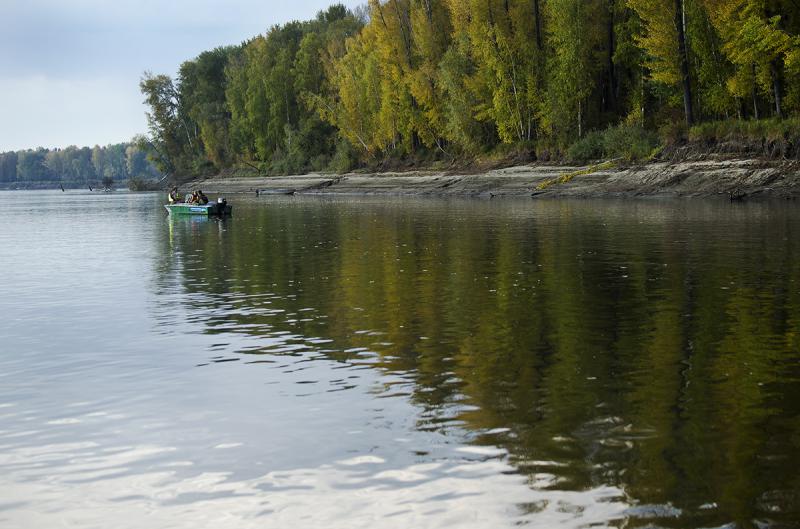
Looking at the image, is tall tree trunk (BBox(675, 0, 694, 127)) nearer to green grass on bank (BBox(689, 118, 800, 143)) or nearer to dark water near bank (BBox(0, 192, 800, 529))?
green grass on bank (BBox(689, 118, 800, 143))

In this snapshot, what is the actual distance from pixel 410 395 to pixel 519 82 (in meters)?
73.3

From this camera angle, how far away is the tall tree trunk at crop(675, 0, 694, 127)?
63.9m

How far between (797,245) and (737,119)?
35965 millimetres

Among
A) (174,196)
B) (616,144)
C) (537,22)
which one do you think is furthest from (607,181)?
(174,196)

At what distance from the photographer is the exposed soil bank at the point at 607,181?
54156mm

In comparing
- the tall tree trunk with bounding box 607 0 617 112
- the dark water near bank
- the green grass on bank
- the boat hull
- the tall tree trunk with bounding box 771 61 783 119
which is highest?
the tall tree trunk with bounding box 607 0 617 112

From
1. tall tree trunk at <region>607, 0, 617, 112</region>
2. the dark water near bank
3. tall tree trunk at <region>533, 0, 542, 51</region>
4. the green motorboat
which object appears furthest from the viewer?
tall tree trunk at <region>533, 0, 542, 51</region>

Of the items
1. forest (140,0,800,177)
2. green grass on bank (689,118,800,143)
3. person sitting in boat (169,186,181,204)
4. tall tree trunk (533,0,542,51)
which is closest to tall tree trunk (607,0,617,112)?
forest (140,0,800,177)

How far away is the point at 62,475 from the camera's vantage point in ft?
30.3

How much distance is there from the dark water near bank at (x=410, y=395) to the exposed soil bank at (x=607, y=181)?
29527 millimetres

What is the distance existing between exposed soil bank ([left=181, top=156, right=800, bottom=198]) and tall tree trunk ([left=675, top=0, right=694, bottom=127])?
485 centimetres

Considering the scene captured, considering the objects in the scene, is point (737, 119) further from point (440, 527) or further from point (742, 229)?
point (440, 527)

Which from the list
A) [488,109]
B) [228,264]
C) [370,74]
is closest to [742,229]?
[228,264]

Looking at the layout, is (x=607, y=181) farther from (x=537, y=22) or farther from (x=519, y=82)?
(x=537, y=22)
